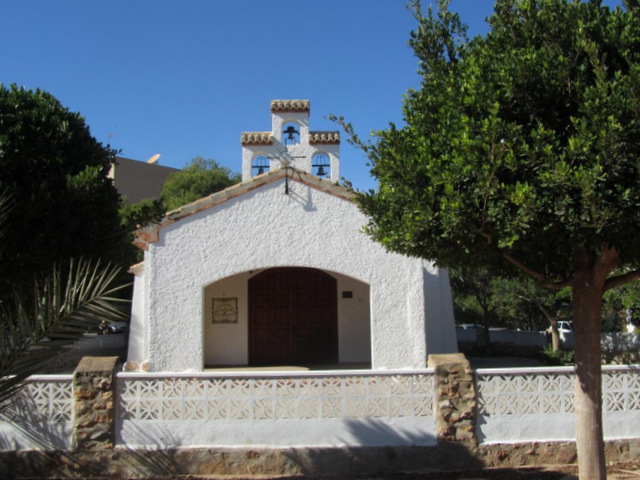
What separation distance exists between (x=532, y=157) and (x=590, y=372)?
2176mm

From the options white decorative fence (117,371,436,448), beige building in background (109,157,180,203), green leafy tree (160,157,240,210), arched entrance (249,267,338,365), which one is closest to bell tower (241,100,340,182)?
arched entrance (249,267,338,365)

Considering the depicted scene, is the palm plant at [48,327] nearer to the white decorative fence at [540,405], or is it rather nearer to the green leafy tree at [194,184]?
the white decorative fence at [540,405]

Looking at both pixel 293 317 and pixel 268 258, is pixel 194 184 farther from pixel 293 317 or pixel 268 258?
pixel 268 258

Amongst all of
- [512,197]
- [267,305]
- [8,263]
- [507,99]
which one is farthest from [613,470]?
[267,305]

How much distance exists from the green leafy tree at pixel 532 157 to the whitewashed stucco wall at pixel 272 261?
14.9 feet

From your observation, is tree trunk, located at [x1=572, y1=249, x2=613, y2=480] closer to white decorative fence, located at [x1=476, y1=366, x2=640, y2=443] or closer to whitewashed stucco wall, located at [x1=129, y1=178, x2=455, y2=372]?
white decorative fence, located at [x1=476, y1=366, x2=640, y2=443]

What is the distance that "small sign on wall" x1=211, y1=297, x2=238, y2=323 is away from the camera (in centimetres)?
1330

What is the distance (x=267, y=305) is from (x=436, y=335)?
3882mm

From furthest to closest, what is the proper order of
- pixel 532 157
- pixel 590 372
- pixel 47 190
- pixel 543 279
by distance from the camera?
pixel 543 279, pixel 590 372, pixel 47 190, pixel 532 157

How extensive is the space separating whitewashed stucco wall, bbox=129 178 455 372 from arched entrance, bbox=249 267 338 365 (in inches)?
112

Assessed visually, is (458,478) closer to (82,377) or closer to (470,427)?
(470,427)

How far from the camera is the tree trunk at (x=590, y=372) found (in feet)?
17.7

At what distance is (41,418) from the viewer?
6672 millimetres

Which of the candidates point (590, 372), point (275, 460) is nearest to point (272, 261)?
point (275, 460)
